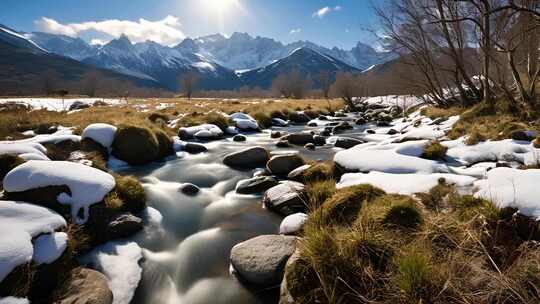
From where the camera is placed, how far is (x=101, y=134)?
480 inches

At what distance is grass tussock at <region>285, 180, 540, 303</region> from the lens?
3.33 meters

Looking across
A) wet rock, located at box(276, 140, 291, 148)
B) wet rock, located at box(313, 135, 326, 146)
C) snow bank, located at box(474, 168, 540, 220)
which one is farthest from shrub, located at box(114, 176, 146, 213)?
wet rock, located at box(313, 135, 326, 146)

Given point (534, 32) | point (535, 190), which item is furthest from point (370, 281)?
point (534, 32)

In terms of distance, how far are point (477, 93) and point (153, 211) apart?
1835 cm

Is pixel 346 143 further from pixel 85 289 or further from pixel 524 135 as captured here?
pixel 85 289

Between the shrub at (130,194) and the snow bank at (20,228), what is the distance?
2.13 m

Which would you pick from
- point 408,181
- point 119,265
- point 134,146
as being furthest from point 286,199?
point 134,146

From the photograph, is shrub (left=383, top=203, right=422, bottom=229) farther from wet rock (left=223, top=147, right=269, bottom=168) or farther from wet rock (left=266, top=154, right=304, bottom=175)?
wet rock (left=223, top=147, right=269, bottom=168)

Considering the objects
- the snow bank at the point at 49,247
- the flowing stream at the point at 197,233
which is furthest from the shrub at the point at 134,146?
the snow bank at the point at 49,247

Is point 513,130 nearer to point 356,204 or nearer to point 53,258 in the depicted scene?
point 356,204

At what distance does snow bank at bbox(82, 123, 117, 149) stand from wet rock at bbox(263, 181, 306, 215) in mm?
7632

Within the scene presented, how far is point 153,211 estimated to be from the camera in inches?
322

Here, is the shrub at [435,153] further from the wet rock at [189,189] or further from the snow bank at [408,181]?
the wet rock at [189,189]

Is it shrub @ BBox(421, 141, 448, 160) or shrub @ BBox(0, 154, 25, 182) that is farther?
shrub @ BBox(421, 141, 448, 160)
